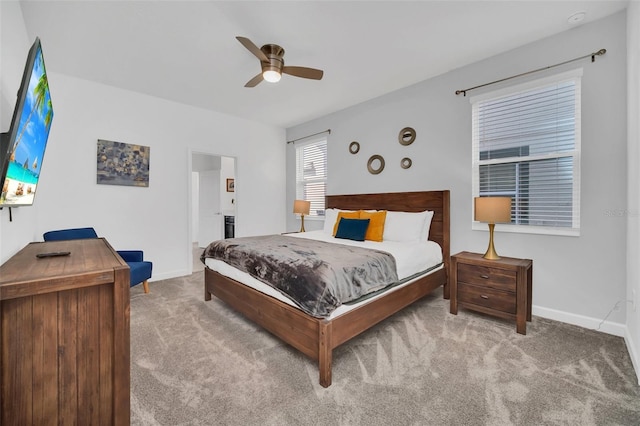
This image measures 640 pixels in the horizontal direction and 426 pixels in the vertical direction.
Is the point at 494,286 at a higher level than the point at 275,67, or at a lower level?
lower

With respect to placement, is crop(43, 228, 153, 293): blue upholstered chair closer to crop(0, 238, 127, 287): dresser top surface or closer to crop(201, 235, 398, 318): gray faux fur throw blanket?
crop(201, 235, 398, 318): gray faux fur throw blanket

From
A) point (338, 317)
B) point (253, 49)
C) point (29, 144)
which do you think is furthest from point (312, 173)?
point (29, 144)

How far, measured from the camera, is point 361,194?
14.2ft

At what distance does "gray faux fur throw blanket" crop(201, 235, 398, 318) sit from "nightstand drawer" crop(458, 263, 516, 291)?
2.69ft

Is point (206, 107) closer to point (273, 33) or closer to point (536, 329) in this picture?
point (273, 33)

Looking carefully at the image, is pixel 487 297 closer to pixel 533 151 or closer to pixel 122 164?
pixel 533 151

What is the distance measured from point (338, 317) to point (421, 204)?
221 centimetres

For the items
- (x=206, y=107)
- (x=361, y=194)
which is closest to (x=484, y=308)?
(x=361, y=194)

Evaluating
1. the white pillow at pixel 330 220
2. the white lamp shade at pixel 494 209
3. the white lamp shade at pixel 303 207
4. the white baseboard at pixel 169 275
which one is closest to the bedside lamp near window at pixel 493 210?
the white lamp shade at pixel 494 209

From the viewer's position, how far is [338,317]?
6.17 ft

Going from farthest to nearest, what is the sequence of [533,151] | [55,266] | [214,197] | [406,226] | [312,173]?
1. [214,197]
2. [312,173]
3. [406,226]
4. [533,151]
5. [55,266]

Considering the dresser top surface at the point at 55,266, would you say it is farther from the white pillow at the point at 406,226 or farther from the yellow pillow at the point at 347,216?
the white pillow at the point at 406,226

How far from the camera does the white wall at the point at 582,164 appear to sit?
7.75 feet

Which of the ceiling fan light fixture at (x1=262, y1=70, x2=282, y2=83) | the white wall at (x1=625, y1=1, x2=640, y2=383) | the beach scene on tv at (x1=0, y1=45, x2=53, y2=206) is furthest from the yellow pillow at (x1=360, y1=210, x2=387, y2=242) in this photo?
the beach scene on tv at (x1=0, y1=45, x2=53, y2=206)
